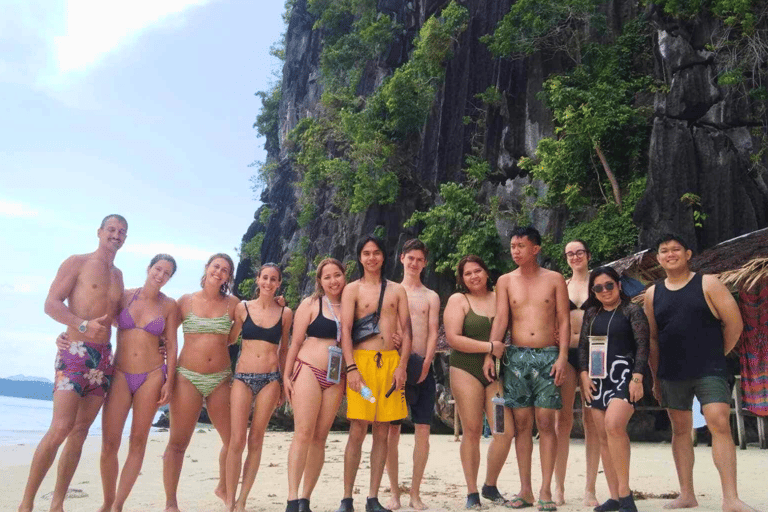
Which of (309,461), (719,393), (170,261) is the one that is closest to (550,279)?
(719,393)

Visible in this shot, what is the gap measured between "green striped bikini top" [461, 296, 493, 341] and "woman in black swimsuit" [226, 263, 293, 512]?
144 cm

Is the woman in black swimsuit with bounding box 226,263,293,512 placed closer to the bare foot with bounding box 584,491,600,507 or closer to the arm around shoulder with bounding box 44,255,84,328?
the arm around shoulder with bounding box 44,255,84,328

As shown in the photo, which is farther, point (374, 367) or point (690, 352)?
Answer: point (374, 367)

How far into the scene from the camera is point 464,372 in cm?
527

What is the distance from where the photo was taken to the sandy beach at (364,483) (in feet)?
18.3

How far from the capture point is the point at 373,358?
5027 millimetres

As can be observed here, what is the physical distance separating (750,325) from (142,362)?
15.5 feet

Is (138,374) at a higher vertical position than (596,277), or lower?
lower

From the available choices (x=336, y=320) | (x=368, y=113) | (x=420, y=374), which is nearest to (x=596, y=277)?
(x=420, y=374)

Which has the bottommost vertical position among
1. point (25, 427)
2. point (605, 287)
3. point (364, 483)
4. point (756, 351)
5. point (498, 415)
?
point (25, 427)

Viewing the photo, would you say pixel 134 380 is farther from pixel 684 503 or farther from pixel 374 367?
pixel 684 503

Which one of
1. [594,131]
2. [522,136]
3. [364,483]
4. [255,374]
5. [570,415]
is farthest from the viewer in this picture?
[522,136]

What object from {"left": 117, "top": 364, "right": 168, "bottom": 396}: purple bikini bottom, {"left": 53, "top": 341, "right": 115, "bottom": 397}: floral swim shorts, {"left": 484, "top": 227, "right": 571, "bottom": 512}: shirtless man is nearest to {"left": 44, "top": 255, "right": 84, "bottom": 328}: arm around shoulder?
{"left": 53, "top": 341, "right": 115, "bottom": 397}: floral swim shorts

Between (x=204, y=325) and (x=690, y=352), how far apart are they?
3646mm
